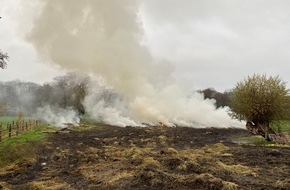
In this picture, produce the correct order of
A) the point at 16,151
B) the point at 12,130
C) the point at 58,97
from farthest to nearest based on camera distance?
the point at 58,97 < the point at 12,130 < the point at 16,151

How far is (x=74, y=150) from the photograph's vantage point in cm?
3419

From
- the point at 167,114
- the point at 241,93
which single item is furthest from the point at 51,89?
the point at 241,93

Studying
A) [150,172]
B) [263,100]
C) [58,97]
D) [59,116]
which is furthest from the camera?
[58,97]

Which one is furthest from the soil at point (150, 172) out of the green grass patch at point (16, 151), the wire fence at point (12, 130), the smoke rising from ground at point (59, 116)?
the smoke rising from ground at point (59, 116)

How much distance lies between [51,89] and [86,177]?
3851 inches

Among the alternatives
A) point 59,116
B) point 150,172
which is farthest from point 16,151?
point 59,116

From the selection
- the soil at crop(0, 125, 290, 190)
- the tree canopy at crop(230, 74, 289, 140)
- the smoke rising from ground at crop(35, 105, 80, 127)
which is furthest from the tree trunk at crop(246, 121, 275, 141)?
the smoke rising from ground at crop(35, 105, 80, 127)

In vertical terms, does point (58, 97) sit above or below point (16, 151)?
above

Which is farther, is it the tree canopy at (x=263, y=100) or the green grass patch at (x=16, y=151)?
the tree canopy at (x=263, y=100)

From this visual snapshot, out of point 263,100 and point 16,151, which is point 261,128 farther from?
point 16,151

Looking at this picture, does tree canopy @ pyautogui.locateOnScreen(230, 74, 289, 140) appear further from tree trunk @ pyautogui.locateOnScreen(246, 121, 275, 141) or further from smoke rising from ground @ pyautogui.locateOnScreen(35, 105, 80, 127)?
smoke rising from ground @ pyautogui.locateOnScreen(35, 105, 80, 127)

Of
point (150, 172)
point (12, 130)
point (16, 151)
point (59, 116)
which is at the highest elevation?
point (59, 116)

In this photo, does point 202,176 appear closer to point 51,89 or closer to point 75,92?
point 75,92

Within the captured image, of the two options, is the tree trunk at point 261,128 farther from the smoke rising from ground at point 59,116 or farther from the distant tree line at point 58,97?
the distant tree line at point 58,97
